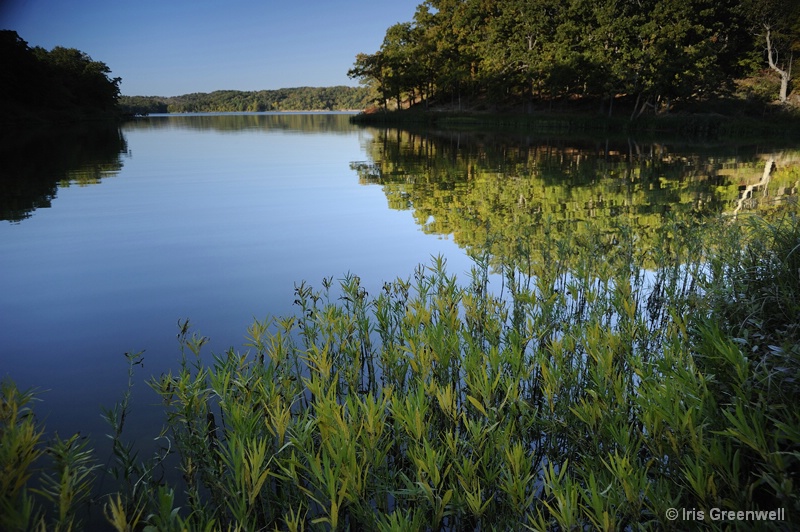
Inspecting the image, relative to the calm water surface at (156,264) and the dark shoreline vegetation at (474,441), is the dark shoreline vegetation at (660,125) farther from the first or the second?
the dark shoreline vegetation at (474,441)

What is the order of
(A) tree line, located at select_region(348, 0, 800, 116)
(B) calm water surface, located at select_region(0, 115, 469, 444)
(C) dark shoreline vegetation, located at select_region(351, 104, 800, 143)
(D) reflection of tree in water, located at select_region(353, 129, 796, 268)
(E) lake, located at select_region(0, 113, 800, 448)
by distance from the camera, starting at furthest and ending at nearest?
(A) tree line, located at select_region(348, 0, 800, 116) < (C) dark shoreline vegetation, located at select_region(351, 104, 800, 143) < (D) reflection of tree in water, located at select_region(353, 129, 796, 268) < (E) lake, located at select_region(0, 113, 800, 448) < (B) calm water surface, located at select_region(0, 115, 469, 444)

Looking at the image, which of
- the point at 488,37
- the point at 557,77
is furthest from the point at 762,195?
the point at 488,37

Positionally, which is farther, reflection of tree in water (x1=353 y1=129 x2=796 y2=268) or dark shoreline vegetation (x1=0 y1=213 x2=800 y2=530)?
reflection of tree in water (x1=353 y1=129 x2=796 y2=268)

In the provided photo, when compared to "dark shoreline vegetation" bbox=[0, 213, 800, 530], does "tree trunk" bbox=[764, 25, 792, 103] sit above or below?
above

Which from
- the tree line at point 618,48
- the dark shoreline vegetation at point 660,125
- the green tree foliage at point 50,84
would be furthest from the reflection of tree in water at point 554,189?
the green tree foliage at point 50,84

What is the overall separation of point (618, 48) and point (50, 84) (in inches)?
3510

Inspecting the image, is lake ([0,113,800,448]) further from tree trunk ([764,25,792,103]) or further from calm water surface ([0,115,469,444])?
tree trunk ([764,25,792,103])

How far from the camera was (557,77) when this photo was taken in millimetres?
53750

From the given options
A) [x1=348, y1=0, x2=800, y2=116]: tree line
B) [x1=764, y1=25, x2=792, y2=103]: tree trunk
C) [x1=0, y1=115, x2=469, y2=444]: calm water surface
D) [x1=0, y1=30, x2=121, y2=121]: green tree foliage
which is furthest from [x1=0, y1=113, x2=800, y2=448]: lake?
[x1=0, y1=30, x2=121, y2=121]: green tree foliage

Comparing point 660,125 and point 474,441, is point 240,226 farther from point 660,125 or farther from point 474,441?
point 660,125

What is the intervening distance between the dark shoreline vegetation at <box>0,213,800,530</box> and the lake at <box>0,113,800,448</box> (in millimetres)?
1639

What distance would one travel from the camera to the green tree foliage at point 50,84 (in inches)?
2773

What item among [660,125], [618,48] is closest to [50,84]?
[618,48]

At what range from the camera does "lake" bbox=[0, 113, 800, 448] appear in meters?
7.27
